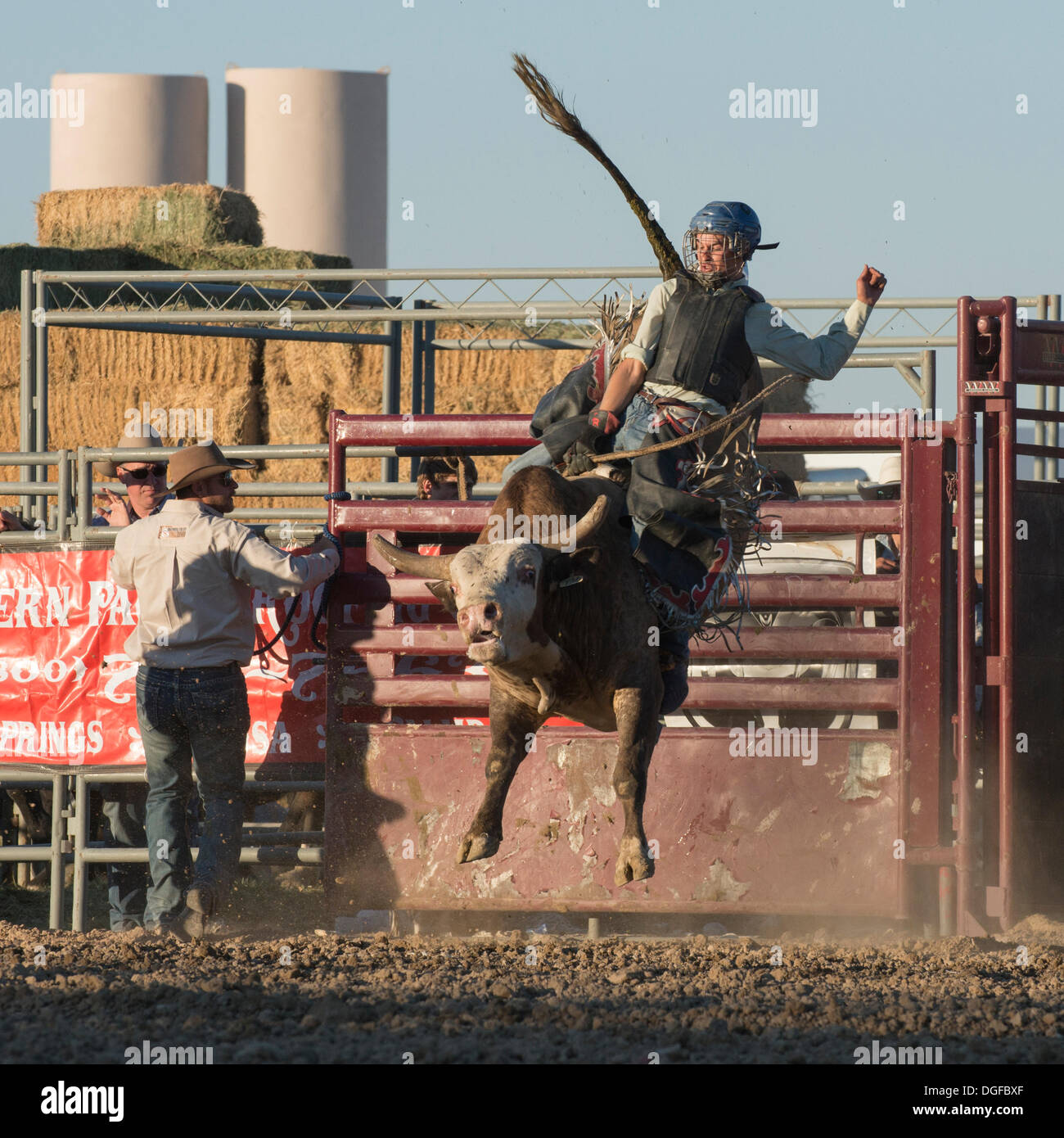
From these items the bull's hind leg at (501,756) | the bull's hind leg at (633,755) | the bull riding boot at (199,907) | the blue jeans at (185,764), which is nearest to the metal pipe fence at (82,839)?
the blue jeans at (185,764)

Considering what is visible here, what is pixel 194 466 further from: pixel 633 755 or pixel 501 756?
pixel 633 755

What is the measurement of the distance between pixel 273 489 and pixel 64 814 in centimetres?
214

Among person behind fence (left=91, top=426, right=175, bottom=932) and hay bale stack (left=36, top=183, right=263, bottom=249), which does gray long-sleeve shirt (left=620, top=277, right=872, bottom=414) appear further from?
hay bale stack (left=36, top=183, right=263, bottom=249)

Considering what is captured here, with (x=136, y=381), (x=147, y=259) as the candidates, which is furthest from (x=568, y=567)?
(x=147, y=259)

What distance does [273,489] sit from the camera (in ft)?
28.2

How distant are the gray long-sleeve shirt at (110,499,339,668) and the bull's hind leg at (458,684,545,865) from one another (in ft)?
5.54

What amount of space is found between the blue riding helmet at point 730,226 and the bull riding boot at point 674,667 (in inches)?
57.4

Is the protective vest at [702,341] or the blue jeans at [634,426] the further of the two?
the blue jeans at [634,426]

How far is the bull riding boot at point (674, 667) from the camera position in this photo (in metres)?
5.70

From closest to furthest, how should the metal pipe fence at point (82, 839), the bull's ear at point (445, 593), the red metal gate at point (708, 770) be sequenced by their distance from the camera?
the bull's ear at point (445, 593)
the red metal gate at point (708, 770)
the metal pipe fence at point (82, 839)

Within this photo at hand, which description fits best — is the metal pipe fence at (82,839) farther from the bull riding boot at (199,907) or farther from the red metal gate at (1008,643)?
the red metal gate at (1008,643)

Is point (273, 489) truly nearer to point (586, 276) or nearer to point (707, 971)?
point (586, 276)
